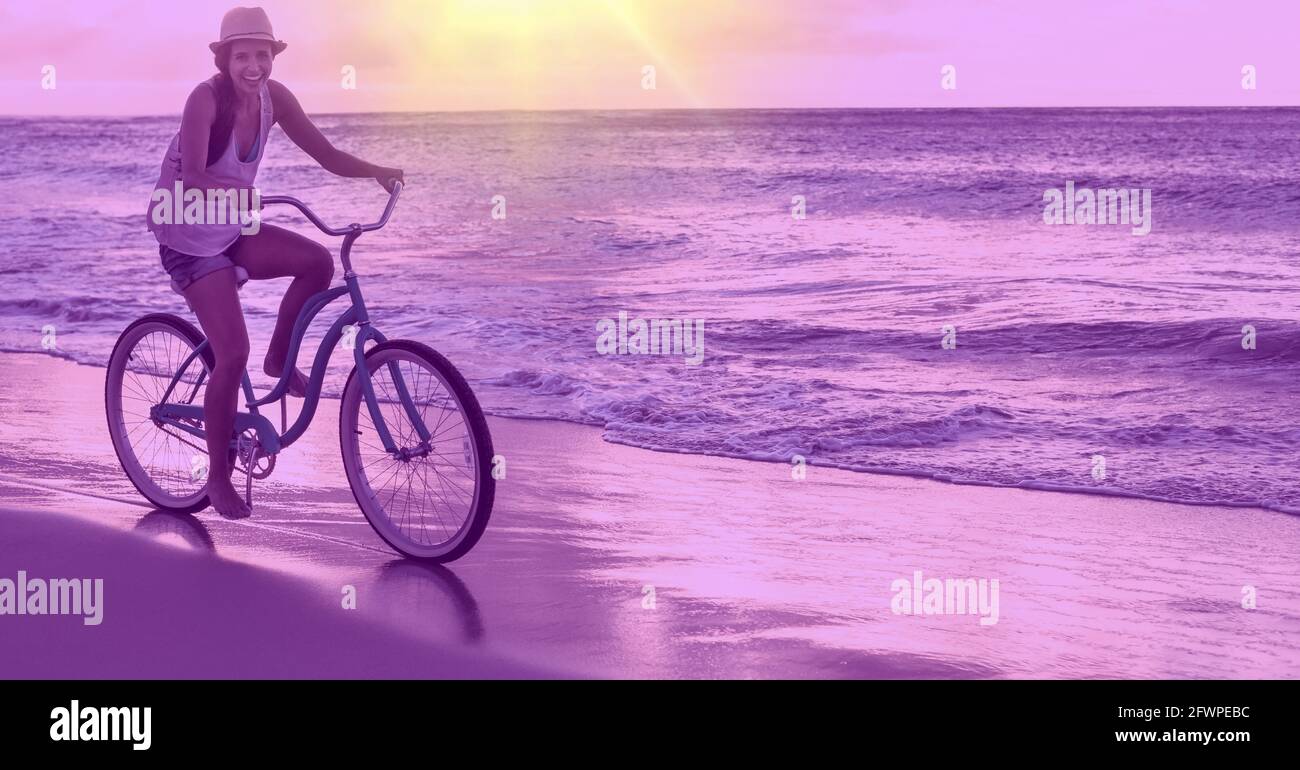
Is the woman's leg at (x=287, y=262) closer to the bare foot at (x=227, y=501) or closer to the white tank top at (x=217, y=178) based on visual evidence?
the white tank top at (x=217, y=178)

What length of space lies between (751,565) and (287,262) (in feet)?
6.36

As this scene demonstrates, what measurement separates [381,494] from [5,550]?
129 centimetres

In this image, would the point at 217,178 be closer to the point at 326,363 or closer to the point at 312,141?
the point at 312,141

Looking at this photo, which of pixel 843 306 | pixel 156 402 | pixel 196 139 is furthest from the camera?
pixel 843 306

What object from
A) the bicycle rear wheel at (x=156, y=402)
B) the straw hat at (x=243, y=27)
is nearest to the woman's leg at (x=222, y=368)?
the bicycle rear wheel at (x=156, y=402)

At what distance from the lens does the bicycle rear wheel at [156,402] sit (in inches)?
204

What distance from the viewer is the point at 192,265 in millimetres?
4617

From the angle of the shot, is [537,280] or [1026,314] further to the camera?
[537,280]

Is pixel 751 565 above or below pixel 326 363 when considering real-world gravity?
below

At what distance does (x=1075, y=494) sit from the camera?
19.6ft

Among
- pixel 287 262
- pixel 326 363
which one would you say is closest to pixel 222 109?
pixel 287 262

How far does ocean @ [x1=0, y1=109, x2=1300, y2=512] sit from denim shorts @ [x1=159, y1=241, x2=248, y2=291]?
9.34 ft
